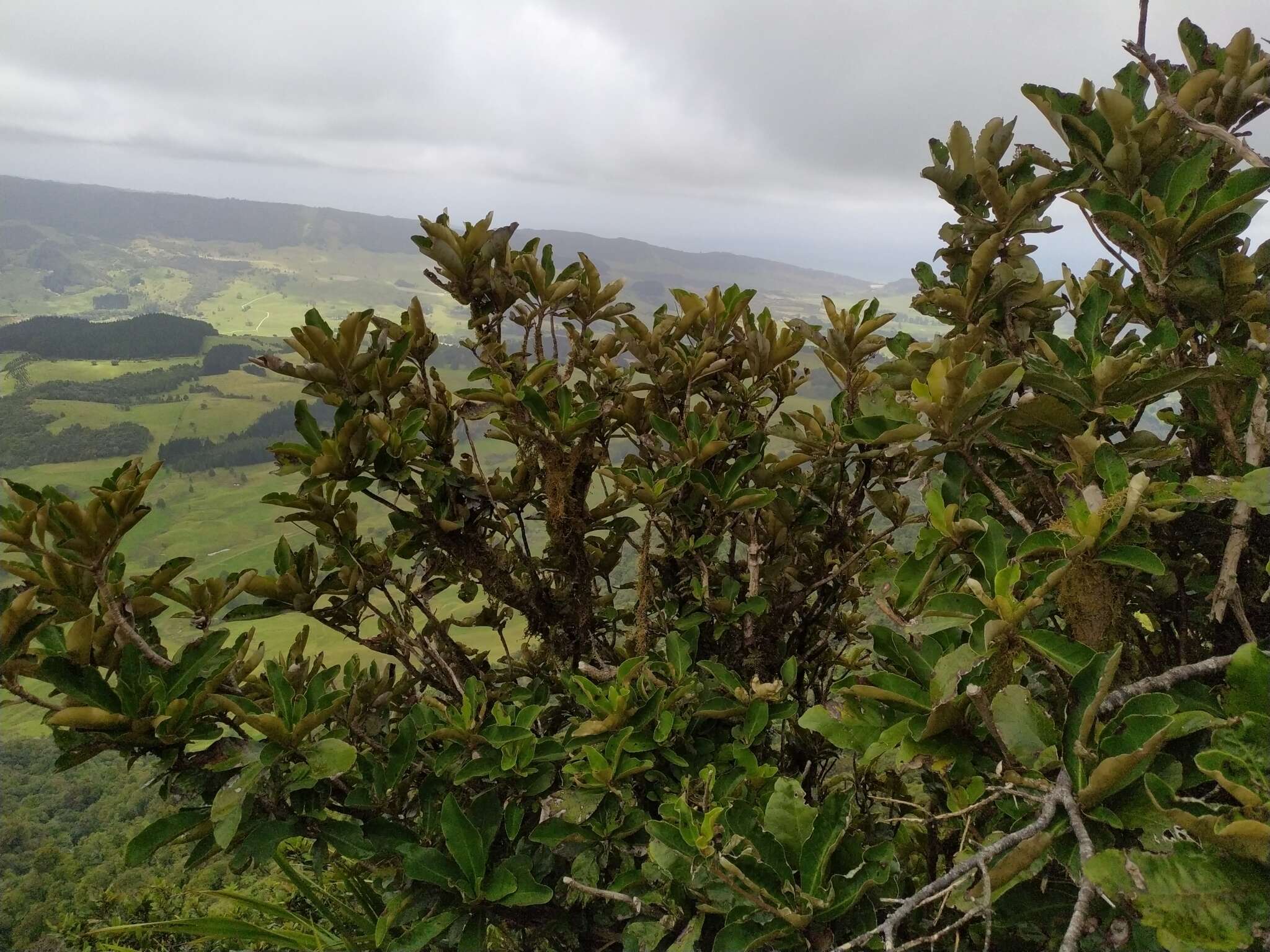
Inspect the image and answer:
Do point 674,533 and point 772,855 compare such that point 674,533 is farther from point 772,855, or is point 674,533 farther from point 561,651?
point 772,855

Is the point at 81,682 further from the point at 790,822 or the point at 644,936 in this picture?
the point at 790,822

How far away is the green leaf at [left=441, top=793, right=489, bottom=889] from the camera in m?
1.65

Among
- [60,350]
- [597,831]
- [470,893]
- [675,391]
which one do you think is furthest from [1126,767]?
[60,350]

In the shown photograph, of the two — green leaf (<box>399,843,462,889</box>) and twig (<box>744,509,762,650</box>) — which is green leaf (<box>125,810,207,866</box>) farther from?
twig (<box>744,509,762,650</box>)

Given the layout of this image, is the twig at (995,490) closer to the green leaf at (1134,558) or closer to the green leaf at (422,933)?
the green leaf at (1134,558)

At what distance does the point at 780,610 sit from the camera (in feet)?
7.70

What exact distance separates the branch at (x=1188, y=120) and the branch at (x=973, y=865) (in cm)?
128

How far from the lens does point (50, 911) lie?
66.7 ft

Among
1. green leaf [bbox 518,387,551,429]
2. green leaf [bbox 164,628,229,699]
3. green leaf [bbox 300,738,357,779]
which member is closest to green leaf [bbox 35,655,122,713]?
green leaf [bbox 164,628,229,699]

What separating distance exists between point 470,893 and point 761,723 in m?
0.87

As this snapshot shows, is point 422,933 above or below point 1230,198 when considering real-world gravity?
below

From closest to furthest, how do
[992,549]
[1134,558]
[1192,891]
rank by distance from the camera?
[1192,891] < [1134,558] < [992,549]

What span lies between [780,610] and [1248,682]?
141 cm

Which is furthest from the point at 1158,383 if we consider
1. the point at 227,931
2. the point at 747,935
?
the point at 227,931
